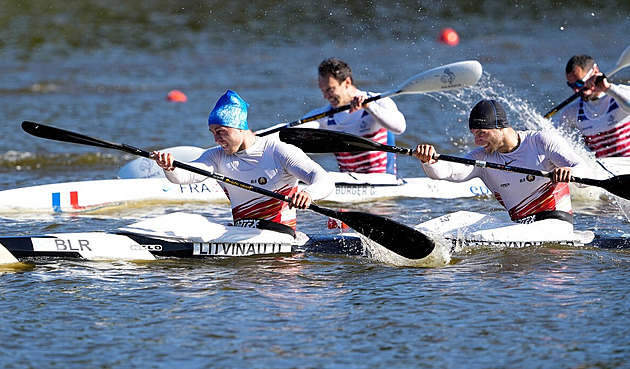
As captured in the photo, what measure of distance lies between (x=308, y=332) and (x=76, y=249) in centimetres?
245

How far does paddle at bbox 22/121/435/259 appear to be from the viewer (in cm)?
759

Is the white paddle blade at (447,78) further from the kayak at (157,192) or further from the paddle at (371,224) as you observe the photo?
the paddle at (371,224)

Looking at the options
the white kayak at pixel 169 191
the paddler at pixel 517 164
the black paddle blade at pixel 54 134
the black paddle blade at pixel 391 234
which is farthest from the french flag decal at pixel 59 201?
the paddler at pixel 517 164

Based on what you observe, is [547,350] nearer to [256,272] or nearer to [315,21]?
[256,272]

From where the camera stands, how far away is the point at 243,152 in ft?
25.6

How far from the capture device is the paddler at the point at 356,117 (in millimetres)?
10445

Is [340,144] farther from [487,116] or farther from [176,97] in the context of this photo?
[176,97]

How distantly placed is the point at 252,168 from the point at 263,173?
0.34ft

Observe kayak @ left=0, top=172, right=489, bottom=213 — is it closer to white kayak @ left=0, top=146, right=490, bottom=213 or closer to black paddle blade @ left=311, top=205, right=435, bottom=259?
white kayak @ left=0, top=146, right=490, bottom=213

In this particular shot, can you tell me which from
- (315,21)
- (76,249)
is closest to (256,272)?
(76,249)

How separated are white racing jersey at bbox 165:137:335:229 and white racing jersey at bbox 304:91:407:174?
2.84 meters

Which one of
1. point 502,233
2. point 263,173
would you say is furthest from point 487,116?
point 263,173

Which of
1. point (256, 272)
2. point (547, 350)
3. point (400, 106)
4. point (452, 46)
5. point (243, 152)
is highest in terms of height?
point (452, 46)

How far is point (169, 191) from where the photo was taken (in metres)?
11.8
